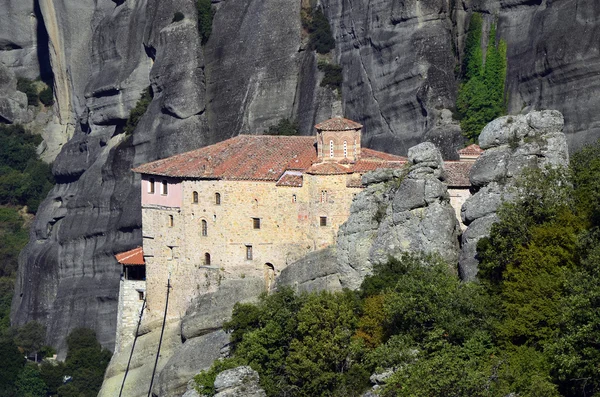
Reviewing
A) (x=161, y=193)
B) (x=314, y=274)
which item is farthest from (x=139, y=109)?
(x=314, y=274)

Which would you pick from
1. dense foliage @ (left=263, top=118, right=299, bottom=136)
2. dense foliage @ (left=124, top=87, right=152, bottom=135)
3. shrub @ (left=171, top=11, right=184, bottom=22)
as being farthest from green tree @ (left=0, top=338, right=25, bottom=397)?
shrub @ (left=171, top=11, right=184, bottom=22)

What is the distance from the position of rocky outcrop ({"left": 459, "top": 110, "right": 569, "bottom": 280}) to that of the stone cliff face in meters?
13.5

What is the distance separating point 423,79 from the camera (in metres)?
78.8

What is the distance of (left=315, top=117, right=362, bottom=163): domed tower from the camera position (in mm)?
61656

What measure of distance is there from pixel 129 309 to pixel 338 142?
12621 millimetres

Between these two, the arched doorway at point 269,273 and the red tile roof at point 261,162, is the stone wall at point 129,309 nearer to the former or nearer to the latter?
the red tile roof at point 261,162

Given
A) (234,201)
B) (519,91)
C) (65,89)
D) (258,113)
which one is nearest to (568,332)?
(234,201)

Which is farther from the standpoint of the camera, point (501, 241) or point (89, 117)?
point (89, 117)

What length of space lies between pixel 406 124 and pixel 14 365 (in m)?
23.8

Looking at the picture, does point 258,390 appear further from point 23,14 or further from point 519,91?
point 23,14

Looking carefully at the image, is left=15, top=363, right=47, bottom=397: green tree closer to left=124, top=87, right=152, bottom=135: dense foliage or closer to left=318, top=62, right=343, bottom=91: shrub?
left=124, top=87, right=152, bottom=135: dense foliage

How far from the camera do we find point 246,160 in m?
63.4

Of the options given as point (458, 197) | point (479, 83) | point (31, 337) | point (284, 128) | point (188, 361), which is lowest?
point (31, 337)

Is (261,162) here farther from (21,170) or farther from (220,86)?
(21,170)
